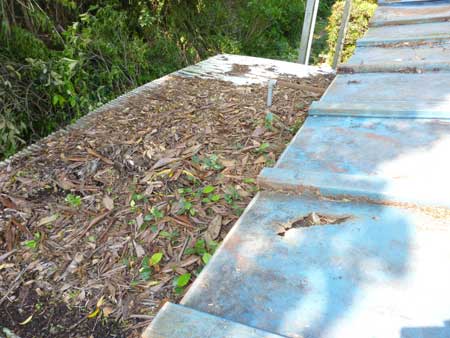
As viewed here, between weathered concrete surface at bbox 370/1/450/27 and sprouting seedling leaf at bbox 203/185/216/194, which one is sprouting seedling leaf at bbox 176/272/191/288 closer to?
sprouting seedling leaf at bbox 203/185/216/194

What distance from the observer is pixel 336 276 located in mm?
912

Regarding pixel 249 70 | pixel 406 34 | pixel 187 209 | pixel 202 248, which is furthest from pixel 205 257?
pixel 406 34

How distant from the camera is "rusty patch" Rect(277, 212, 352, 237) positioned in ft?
3.68

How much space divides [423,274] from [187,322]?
1.99ft

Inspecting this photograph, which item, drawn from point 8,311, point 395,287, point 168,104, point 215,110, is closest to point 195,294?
point 395,287

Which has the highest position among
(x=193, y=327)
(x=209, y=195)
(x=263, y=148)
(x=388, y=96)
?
(x=388, y=96)

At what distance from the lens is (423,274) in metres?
0.89

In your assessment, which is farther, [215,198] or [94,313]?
[215,198]

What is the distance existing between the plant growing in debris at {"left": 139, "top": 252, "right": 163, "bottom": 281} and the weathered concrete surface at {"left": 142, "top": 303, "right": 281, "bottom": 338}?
77cm

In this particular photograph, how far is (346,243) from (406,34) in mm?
3147

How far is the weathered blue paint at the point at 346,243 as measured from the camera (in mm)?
807

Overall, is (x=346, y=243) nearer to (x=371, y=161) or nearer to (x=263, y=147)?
(x=371, y=161)

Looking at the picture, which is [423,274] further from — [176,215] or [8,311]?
[8,311]

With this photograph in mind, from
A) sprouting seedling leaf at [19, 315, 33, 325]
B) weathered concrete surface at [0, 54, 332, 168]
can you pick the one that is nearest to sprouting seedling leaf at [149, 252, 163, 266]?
sprouting seedling leaf at [19, 315, 33, 325]
